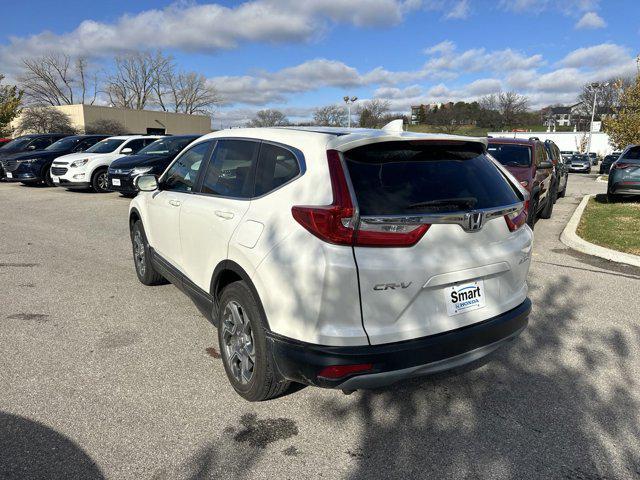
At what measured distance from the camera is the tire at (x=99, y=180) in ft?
46.9

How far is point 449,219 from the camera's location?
8.43 ft

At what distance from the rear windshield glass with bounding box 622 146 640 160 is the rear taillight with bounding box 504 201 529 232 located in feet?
34.3

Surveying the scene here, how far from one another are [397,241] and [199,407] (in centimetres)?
171

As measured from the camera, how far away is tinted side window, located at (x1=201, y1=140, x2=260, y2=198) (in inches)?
126

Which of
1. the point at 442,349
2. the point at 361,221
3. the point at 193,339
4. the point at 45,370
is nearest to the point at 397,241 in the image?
the point at 361,221

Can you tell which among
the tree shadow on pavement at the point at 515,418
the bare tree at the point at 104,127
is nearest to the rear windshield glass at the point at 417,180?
the tree shadow on pavement at the point at 515,418

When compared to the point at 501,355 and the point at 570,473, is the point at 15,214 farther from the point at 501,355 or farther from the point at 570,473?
the point at 570,473

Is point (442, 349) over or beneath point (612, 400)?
over

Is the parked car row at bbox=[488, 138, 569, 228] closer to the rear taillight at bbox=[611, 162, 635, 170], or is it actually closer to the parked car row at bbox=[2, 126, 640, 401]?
the rear taillight at bbox=[611, 162, 635, 170]

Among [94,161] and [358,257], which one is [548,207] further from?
[94,161]

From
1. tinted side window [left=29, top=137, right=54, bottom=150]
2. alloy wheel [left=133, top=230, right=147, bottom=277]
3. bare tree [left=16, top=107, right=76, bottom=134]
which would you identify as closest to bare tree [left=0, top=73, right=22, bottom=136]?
bare tree [left=16, top=107, right=76, bottom=134]

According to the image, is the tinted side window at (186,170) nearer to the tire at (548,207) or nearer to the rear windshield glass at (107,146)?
the tire at (548,207)

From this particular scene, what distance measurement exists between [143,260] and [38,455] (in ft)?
9.76

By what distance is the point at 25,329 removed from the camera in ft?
13.6
